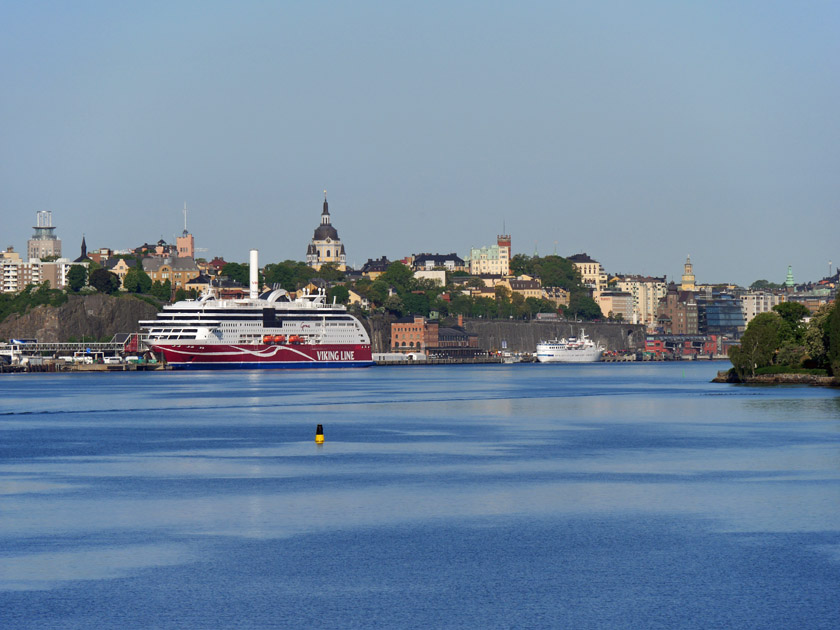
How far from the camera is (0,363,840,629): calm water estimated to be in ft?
62.5

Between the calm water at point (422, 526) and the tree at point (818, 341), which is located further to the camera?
the tree at point (818, 341)

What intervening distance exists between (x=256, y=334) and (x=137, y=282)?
57609 mm

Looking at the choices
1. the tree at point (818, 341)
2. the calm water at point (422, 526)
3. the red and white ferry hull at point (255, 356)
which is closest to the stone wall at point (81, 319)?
the red and white ferry hull at point (255, 356)

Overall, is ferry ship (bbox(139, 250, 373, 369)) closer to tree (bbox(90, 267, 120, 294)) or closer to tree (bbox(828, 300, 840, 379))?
tree (bbox(90, 267, 120, 294))

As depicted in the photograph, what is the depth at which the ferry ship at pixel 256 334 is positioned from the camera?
131375 millimetres

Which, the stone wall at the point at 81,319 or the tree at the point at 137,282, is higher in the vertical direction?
the tree at the point at 137,282

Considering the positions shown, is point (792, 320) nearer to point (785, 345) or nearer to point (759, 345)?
point (785, 345)

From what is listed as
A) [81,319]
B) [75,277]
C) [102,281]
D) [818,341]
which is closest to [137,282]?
[102,281]

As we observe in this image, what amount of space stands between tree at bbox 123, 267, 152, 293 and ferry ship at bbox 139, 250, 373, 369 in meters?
43.2

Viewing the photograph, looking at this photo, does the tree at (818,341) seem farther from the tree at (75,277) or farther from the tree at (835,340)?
the tree at (75,277)

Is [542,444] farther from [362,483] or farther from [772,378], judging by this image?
[772,378]

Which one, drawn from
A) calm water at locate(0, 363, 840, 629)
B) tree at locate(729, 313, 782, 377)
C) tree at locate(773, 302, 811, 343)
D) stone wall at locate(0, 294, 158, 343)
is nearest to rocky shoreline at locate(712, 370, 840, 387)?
tree at locate(729, 313, 782, 377)

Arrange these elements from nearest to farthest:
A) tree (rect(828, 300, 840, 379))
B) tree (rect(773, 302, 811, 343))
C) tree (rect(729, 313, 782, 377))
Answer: tree (rect(828, 300, 840, 379)), tree (rect(729, 313, 782, 377)), tree (rect(773, 302, 811, 343))

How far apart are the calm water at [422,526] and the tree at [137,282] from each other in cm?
13842
